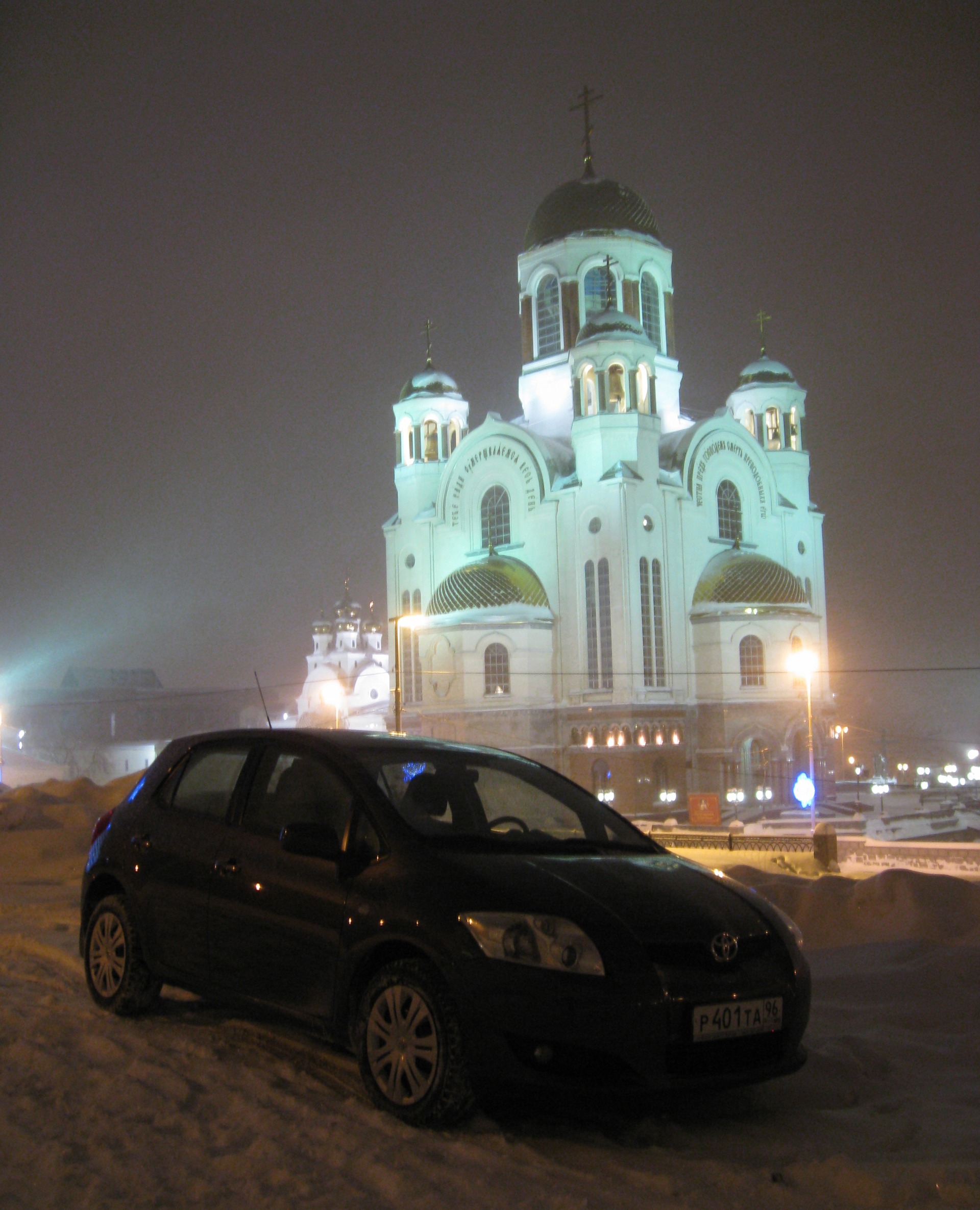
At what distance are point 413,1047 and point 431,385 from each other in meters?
45.5

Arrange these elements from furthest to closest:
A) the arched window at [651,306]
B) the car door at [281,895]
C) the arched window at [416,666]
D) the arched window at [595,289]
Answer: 1. the arched window at [651,306]
2. the arched window at [595,289]
3. the arched window at [416,666]
4. the car door at [281,895]

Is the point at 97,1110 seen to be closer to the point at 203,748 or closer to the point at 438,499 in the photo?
the point at 203,748

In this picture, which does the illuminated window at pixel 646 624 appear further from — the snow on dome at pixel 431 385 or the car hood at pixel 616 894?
the car hood at pixel 616 894

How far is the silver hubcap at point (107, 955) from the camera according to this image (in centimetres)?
568

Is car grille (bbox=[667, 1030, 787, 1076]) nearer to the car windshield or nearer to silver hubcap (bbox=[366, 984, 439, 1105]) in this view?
silver hubcap (bbox=[366, 984, 439, 1105])

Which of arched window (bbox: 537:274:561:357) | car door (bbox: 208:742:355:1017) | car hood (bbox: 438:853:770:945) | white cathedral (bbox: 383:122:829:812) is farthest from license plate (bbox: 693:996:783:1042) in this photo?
arched window (bbox: 537:274:561:357)

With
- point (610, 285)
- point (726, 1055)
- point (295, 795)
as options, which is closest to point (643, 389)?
point (610, 285)

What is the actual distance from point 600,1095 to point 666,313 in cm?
4674

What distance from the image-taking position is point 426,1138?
154 inches

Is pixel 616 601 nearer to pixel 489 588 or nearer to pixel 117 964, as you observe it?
pixel 489 588

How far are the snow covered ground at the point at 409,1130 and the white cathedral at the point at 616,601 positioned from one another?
109 feet

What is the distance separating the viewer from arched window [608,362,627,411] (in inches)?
1592

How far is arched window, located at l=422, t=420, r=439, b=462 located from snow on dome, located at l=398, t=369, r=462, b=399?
4.62 ft

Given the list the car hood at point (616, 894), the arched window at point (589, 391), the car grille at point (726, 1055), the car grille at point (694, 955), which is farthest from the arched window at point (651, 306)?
the car grille at point (726, 1055)
